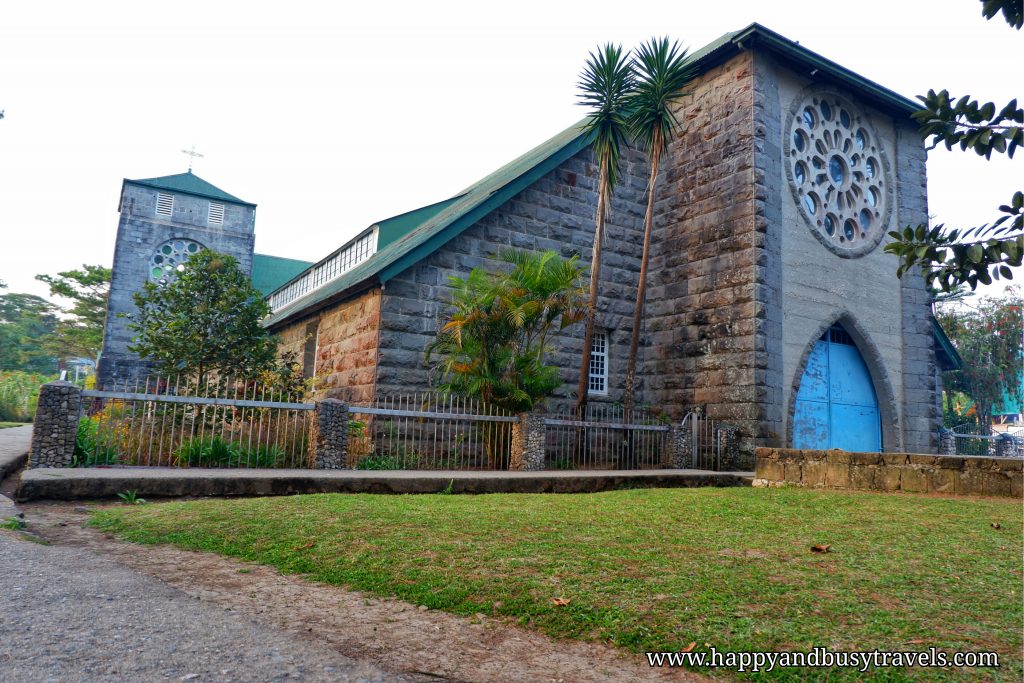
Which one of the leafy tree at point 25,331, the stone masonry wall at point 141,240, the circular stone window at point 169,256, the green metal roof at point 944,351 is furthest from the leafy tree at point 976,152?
the leafy tree at point 25,331

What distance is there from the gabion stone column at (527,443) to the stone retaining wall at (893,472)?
3524 millimetres

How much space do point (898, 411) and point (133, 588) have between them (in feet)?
52.3

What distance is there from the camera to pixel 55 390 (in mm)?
8180

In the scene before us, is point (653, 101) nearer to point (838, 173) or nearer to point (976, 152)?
point (838, 173)

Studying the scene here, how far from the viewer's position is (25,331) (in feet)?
191

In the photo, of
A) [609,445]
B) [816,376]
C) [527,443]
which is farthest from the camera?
[816,376]

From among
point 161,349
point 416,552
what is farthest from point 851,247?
point 161,349

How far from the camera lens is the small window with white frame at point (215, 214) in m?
33.5

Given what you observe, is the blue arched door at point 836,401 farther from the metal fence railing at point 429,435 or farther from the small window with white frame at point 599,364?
the metal fence railing at point 429,435

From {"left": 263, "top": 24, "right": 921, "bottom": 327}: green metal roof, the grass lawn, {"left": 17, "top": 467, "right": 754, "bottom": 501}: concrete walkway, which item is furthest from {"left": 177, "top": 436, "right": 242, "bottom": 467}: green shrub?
{"left": 263, "top": 24, "right": 921, "bottom": 327}: green metal roof

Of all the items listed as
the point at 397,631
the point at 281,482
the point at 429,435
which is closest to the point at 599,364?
the point at 429,435

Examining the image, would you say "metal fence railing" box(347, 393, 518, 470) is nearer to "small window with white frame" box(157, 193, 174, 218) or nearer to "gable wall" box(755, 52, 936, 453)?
"gable wall" box(755, 52, 936, 453)

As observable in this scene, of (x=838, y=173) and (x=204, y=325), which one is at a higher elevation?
(x=838, y=173)

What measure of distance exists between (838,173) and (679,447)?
7822mm
